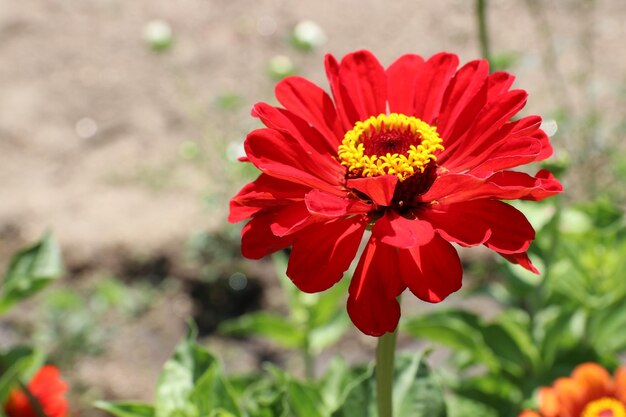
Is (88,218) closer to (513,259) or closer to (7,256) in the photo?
(7,256)

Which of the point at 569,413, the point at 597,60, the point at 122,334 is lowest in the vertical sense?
the point at 122,334

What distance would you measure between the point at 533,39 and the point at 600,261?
127cm

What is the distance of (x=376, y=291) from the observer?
686mm

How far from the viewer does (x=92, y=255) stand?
2023 mm

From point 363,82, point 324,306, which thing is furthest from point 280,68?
point 363,82

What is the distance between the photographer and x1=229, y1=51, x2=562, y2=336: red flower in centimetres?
68

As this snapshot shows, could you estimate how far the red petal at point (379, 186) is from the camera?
684 mm

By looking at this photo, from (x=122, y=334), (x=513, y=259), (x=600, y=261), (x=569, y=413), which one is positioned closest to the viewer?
(x=513, y=259)

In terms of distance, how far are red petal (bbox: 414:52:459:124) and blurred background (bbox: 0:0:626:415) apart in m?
0.53

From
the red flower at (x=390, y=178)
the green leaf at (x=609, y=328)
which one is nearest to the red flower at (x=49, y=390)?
the red flower at (x=390, y=178)

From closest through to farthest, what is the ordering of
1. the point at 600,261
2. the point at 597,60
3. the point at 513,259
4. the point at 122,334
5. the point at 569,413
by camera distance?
the point at 513,259
the point at 569,413
the point at 600,261
the point at 122,334
the point at 597,60

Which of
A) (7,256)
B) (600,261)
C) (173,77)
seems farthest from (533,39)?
(7,256)

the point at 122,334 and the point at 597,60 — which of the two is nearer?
the point at 122,334

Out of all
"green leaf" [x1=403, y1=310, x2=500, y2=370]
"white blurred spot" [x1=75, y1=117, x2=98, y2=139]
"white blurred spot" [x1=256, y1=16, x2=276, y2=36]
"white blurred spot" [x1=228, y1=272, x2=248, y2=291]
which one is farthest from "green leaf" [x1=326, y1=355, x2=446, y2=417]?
"white blurred spot" [x1=256, y1=16, x2=276, y2=36]
